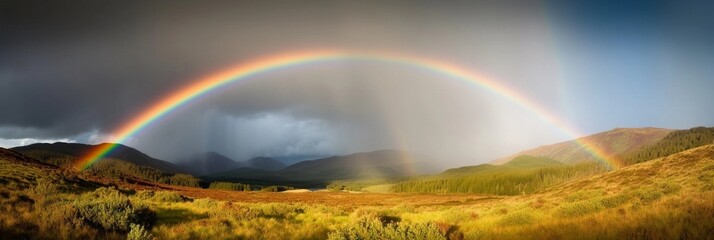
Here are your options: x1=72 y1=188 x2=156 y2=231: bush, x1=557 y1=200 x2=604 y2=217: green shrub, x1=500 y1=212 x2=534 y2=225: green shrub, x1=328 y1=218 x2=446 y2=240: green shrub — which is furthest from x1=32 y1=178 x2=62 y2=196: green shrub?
x1=557 y1=200 x2=604 y2=217: green shrub

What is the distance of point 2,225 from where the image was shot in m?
8.59

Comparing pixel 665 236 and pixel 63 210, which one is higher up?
pixel 63 210

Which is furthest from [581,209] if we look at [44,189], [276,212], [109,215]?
[44,189]

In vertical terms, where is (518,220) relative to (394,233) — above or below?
below

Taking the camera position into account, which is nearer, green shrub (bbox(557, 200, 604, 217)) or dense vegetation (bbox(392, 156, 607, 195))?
green shrub (bbox(557, 200, 604, 217))

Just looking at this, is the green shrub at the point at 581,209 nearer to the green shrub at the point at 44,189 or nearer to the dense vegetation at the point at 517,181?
the green shrub at the point at 44,189

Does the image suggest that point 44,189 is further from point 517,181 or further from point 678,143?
point 678,143

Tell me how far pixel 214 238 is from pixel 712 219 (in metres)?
11.4

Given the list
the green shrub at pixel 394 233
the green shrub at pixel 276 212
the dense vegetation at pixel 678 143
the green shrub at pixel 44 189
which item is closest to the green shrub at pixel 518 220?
the green shrub at pixel 394 233

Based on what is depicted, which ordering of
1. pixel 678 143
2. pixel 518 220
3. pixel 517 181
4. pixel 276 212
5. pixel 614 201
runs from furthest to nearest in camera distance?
pixel 517 181, pixel 678 143, pixel 276 212, pixel 614 201, pixel 518 220

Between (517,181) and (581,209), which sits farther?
(517,181)

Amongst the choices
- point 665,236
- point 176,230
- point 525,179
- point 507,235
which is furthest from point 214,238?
point 525,179

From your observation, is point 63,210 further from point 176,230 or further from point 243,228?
point 243,228

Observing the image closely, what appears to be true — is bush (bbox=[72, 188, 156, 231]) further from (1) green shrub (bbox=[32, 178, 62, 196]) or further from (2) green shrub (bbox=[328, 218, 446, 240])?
(1) green shrub (bbox=[32, 178, 62, 196])
